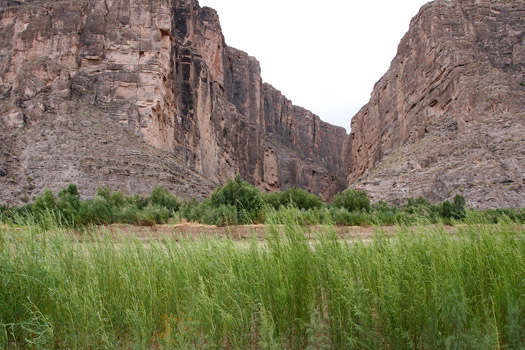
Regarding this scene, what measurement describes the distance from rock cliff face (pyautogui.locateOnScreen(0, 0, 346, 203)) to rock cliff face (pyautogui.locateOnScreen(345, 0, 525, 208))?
65.7 ft

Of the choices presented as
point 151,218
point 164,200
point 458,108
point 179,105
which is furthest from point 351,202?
point 179,105

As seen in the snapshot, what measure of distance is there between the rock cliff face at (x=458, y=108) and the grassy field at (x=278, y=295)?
78.3 feet

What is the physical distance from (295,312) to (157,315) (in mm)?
1414

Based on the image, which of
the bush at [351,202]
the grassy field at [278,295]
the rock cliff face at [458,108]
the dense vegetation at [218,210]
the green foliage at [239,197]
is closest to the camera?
the grassy field at [278,295]

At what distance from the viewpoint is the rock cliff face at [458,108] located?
2733 centimetres

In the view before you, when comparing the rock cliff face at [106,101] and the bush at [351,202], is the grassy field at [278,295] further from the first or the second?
the rock cliff face at [106,101]

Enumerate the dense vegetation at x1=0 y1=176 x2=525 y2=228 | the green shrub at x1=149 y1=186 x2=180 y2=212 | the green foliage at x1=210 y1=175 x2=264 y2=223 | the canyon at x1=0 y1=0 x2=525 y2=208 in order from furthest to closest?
1. the canyon at x1=0 y1=0 x2=525 y2=208
2. the green shrub at x1=149 y1=186 x2=180 y2=212
3. the green foliage at x1=210 y1=175 x2=264 y2=223
4. the dense vegetation at x1=0 y1=176 x2=525 y2=228

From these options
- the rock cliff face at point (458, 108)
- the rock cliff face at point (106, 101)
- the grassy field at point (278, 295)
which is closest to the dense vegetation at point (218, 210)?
the grassy field at point (278, 295)

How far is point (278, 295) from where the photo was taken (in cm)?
364

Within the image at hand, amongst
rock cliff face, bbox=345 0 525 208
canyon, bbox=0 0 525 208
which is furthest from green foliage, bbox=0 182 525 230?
canyon, bbox=0 0 525 208

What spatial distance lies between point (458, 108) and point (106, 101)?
3525 centimetres

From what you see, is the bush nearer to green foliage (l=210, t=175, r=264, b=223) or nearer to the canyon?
green foliage (l=210, t=175, r=264, b=223)

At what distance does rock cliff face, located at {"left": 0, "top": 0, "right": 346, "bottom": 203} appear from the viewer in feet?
102

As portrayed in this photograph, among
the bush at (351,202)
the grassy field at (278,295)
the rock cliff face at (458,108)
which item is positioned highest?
the rock cliff face at (458,108)
